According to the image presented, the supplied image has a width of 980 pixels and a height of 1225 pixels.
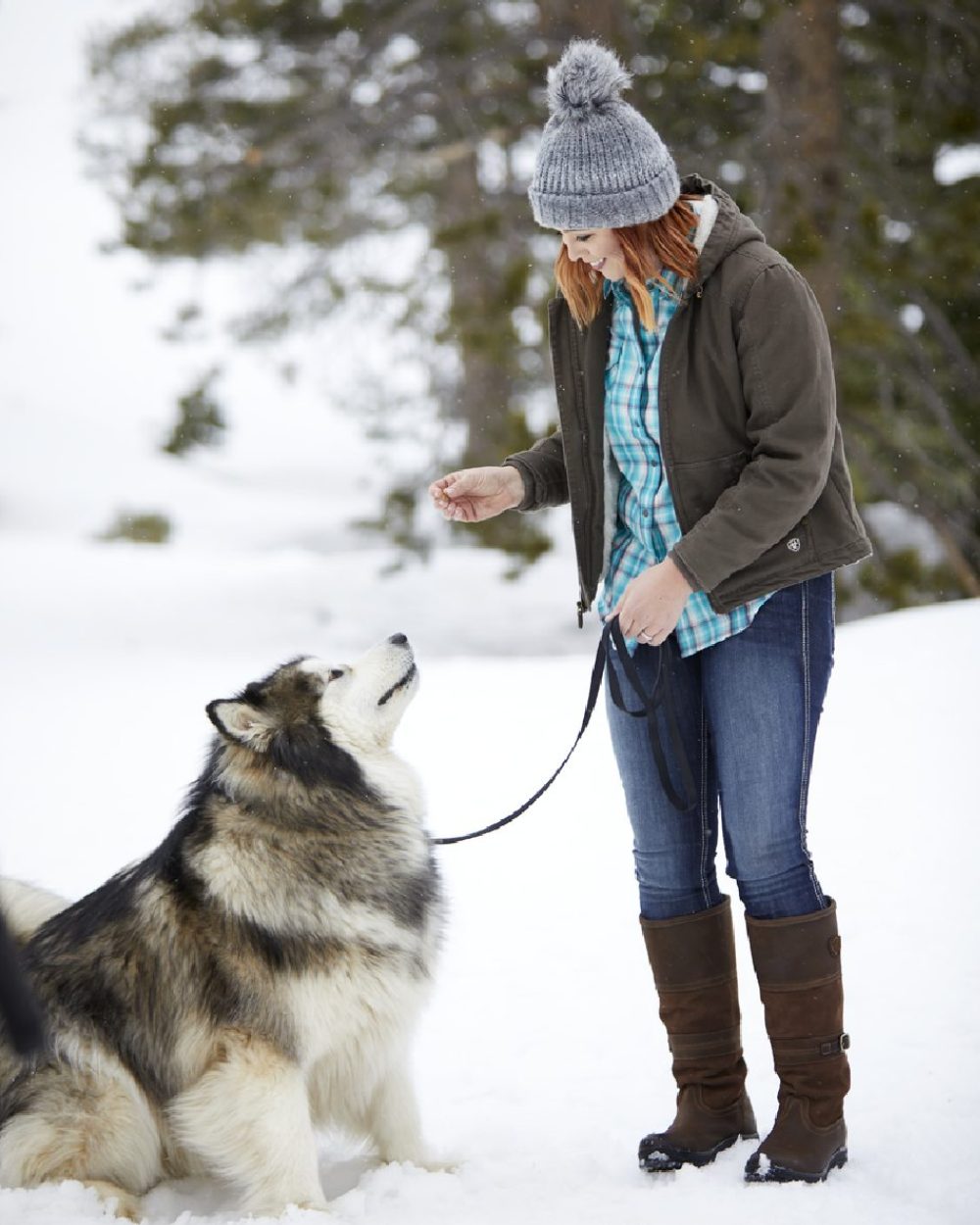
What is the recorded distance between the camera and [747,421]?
203cm

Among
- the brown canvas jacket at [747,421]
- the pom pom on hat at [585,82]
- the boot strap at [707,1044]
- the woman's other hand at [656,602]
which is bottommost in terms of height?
the boot strap at [707,1044]

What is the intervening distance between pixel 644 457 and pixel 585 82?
0.65 m

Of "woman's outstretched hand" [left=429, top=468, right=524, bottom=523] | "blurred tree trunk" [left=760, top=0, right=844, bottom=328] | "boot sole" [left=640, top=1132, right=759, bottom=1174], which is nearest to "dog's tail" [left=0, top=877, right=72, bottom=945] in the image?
"woman's outstretched hand" [left=429, top=468, right=524, bottom=523]

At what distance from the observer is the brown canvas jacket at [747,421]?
1.93 m

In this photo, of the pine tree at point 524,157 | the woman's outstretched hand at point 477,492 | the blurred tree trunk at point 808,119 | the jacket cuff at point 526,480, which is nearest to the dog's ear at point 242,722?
the woman's outstretched hand at point 477,492

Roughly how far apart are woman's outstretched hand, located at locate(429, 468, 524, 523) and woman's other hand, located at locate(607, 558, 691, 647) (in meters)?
0.49

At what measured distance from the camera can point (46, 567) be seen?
12.4 m

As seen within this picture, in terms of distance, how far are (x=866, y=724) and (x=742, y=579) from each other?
3.30m

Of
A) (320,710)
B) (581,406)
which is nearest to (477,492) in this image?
(581,406)

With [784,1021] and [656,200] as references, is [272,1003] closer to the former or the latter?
[784,1021]

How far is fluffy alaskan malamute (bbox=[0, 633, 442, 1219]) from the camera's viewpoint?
2.13 m

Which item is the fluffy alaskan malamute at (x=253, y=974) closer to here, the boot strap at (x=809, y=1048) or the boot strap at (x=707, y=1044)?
the boot strap at (x=707, y=1044)

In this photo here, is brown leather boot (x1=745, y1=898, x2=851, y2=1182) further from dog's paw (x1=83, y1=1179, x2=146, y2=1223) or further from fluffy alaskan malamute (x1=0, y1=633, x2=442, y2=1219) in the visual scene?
dog's paw (x1=83, y1=1179, x2=146, y2=1223)

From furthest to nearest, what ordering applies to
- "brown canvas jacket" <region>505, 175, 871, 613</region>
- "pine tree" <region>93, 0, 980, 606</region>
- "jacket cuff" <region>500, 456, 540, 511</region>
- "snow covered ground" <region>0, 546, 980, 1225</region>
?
"pine tree" <region>93, 0, 980, 606</region>, "jacket cuff" <region>500, 456, 540, 511</region>, "snow covered ground" <region>0, 546, 980, 1225</region>, "brown canvas jacket" <region>505, 175, 871, 613</region>
